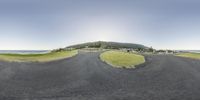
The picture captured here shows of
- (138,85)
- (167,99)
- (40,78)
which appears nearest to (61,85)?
(40,78)


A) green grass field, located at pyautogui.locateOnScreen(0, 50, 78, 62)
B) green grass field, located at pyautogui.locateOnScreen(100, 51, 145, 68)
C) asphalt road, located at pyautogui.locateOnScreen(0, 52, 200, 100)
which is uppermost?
green grass field, located at pyautogui.locateOnScreen(0, 50, 78, 62)

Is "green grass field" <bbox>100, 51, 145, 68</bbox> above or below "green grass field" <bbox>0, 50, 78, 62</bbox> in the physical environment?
below

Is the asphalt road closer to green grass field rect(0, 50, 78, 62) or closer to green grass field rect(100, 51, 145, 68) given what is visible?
green grass field rect(100, 51, 145, 68)

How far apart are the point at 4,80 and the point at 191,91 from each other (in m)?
21.5

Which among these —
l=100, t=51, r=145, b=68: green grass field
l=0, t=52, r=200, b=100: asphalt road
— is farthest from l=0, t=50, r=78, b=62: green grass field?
l=0, t=52, r=200, b=100: asphalt road

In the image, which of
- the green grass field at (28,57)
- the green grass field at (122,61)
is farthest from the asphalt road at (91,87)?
the green grass field at (28,57)

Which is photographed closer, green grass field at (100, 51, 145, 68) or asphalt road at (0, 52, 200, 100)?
asphalt road at (0, 52, 200, 100)

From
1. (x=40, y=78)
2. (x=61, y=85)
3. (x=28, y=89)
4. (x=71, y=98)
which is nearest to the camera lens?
→ (x=71, y=98)

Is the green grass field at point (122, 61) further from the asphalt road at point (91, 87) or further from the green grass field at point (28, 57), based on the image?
the asphalt road at point (91, 87)

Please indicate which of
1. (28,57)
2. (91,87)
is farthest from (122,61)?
(91,87)

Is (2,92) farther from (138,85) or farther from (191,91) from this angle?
(191,91)

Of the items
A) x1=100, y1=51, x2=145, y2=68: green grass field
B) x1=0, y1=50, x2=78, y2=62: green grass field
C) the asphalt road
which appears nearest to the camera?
the asphalt road

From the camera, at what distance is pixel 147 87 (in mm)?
31766

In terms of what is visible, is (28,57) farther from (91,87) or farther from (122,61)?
(91,87)
